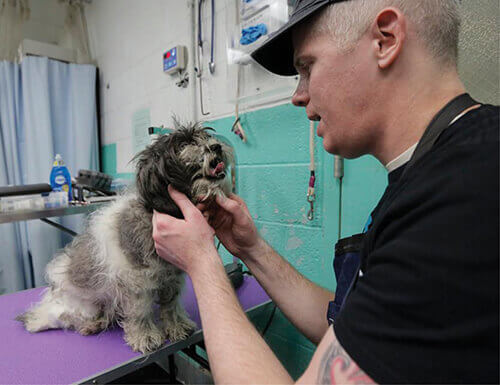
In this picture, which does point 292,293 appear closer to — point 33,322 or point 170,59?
point 33,322

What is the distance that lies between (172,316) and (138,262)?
0.87 ft

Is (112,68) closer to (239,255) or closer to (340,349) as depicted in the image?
(239,255)

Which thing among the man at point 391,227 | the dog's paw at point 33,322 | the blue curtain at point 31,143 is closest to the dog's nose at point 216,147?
the man at point 391,227

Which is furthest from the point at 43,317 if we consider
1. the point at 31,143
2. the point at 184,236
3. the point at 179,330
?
the point at 31,143

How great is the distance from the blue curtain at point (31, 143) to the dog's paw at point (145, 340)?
215 centimetres

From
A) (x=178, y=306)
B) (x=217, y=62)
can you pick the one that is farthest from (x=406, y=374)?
(x=217, y=62)

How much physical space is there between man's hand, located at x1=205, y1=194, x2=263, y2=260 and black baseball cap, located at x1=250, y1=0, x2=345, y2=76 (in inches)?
18.2

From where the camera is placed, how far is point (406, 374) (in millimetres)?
378

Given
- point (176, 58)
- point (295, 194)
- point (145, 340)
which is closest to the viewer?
point (145, 340)

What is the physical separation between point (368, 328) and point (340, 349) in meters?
0.06

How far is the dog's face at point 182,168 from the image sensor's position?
85 centimetres

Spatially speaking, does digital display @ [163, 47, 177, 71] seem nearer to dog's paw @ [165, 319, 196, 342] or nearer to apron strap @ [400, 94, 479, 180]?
dog's paw @ [165, 319, 196, 342]

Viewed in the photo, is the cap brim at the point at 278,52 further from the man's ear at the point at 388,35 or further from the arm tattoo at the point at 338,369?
the arm tattoo at the point at 338,369

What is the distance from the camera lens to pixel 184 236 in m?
0.81
